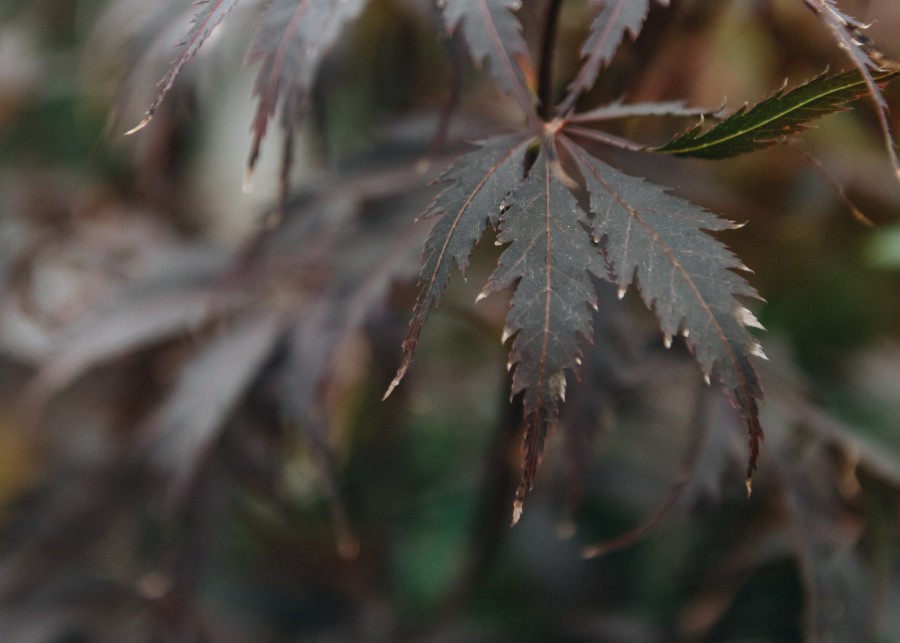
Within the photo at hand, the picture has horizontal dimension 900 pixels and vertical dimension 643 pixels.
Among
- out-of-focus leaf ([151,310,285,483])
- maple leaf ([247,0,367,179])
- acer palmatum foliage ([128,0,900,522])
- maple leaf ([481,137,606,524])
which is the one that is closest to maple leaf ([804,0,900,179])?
acer palmatum foliage ([128,0,900,522])

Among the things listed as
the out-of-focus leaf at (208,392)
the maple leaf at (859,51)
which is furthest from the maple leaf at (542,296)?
the out-of-focus leaf at (208,392)

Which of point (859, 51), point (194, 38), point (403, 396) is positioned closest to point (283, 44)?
point (194, 38)

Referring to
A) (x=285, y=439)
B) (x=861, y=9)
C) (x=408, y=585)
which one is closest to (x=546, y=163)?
(x=861, y=9)

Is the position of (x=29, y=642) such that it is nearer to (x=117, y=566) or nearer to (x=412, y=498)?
(x=117, y=566)

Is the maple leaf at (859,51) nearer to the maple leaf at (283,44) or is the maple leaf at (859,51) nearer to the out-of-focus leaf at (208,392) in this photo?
the maple leaf at (283,44)

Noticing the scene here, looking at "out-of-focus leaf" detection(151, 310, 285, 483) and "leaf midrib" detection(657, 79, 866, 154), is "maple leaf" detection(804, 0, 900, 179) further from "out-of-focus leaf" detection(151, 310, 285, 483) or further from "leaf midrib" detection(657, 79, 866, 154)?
"out-of-focus leaf" detection(151, 310, 285, 483)

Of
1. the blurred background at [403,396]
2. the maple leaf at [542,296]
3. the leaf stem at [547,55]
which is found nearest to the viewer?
the maple leaf at [542,296]
